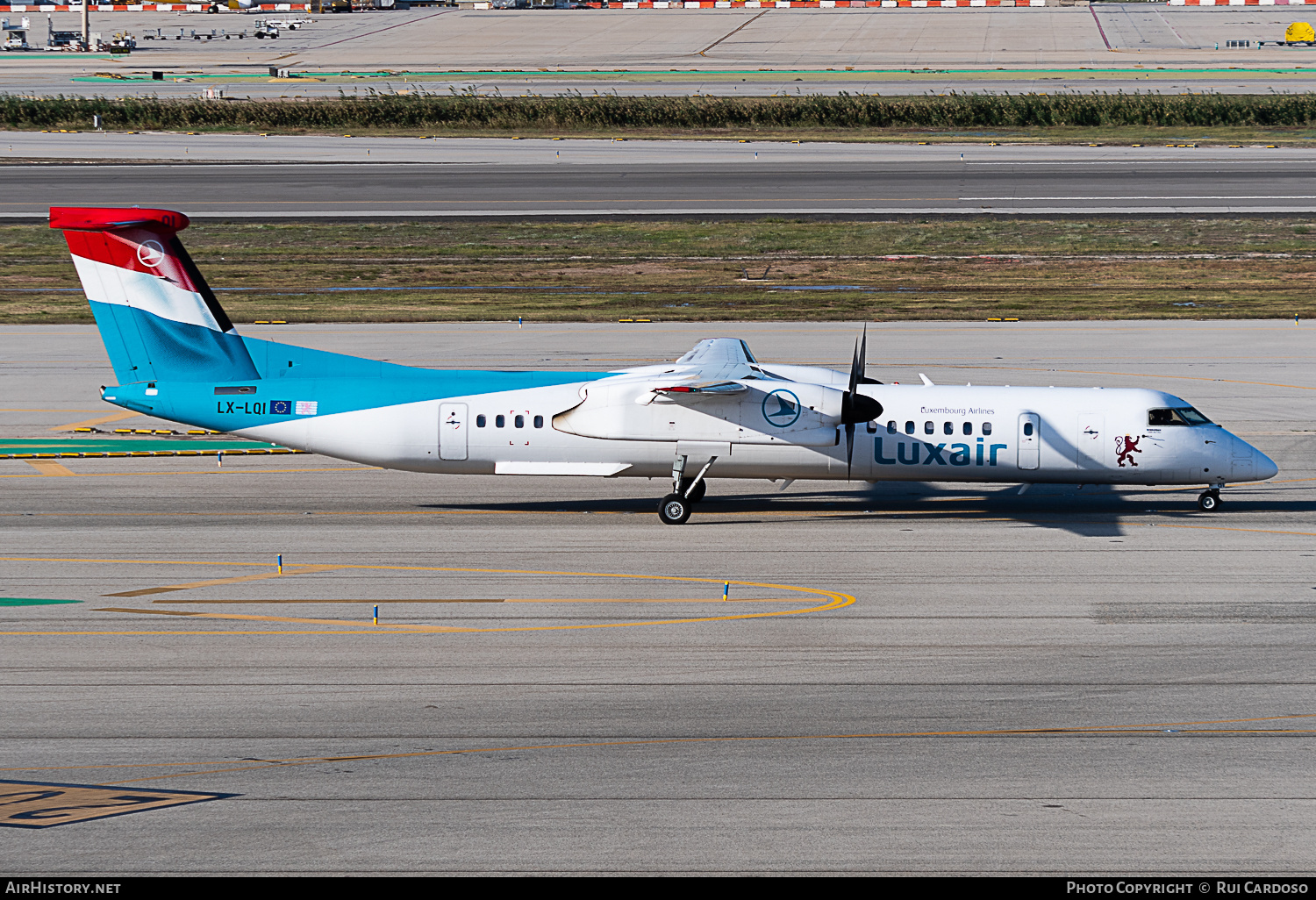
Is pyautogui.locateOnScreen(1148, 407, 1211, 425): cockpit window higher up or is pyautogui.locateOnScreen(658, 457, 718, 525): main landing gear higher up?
pyautogui.locateOnScreen(1148, 407, 1211, 425): cockpit window

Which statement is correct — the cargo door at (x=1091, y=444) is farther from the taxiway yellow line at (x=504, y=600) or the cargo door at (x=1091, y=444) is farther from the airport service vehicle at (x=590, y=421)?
the taxiway yellow line at (x=504, y=600)

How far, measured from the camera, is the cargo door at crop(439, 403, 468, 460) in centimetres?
2623

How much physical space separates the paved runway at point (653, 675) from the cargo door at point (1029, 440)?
4.14ft

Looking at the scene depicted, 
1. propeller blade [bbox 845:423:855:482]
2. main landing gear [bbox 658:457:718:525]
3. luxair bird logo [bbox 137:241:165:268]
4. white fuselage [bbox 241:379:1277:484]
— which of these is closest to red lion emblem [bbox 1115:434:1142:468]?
white fuselage [bbox 241:379:1277:484]

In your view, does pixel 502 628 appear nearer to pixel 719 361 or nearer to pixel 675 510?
pixel 675 510

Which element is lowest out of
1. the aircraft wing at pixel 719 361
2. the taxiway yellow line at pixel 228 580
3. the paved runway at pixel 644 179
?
the taxiway yellow line at pixel 228 580

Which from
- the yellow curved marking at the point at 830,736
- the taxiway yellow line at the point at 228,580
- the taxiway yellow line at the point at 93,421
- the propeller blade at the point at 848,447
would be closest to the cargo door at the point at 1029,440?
the propeller blade at the point at 848,447

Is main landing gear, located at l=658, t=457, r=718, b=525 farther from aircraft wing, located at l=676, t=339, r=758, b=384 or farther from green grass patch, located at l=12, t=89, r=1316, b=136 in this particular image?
green grass patch, located at l=12, t=89, r=1316, b=136

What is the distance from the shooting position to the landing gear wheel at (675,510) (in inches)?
1026

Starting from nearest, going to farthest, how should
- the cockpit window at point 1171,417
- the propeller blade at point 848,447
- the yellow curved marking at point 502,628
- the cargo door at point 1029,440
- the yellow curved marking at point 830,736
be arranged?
the yellow curved marking at point 830,736 < the yellow curved marking at point 502,628 < the propeller blade at point 848,447 < the cargo door at point 1029,440 < the cockpit window at point 1171,417

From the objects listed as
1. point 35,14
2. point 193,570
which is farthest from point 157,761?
point 35,14

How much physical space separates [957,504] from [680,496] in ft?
19.8

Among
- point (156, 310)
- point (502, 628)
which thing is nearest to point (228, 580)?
point (502, 628)

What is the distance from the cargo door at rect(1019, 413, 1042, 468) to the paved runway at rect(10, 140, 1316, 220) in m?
34.1
